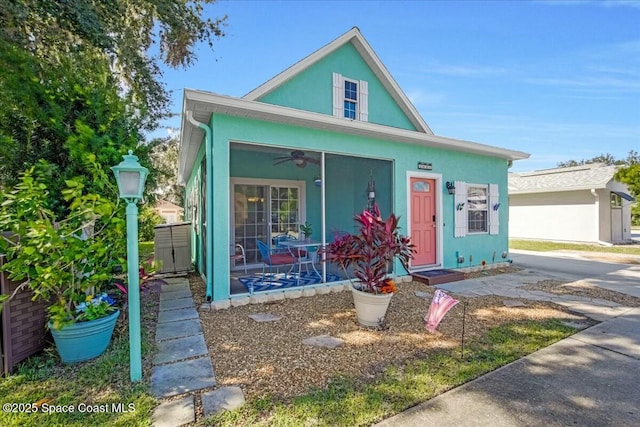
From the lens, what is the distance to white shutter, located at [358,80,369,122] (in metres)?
7.93

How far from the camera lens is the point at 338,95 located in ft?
25.1

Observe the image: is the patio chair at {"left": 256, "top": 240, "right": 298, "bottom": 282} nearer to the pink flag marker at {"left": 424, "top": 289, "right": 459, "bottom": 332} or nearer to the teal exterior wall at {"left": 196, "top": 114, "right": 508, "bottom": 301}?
the teal exterior wall at {"left": 196, "top": 114, "right": 508, "bottom": 301}

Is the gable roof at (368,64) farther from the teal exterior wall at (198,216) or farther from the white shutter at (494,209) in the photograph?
the white shutter at (494,209)

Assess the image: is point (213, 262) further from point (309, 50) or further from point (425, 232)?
point (309, 50)

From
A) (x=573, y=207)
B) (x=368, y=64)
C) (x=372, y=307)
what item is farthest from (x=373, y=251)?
(x=573, y=207)

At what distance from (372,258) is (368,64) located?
6.30 m

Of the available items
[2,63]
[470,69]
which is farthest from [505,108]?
[2,63]

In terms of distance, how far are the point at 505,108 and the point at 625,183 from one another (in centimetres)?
675

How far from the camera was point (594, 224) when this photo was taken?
46.0ft

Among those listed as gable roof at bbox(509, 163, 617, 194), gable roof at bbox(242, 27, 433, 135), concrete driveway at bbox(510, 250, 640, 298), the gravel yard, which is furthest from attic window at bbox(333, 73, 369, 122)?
gable roof at bbox(509, 163, 617, 194)

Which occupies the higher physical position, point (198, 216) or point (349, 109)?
point (349, 109)

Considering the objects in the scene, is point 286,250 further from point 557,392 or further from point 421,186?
point 557,392

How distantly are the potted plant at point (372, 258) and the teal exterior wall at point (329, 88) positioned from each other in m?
4.40

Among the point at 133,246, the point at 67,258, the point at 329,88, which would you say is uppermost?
the point at 329,88
